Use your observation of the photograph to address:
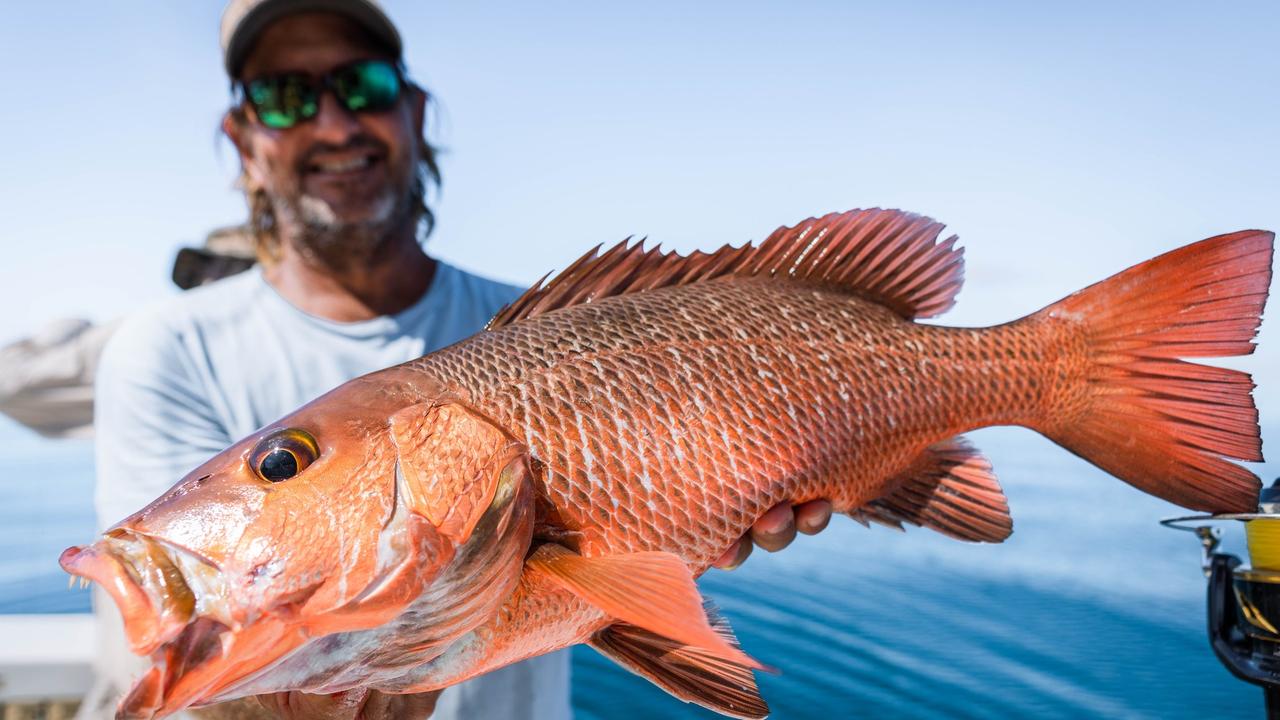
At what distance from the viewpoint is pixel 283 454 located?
1.01m

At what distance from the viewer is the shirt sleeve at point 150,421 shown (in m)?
2.29

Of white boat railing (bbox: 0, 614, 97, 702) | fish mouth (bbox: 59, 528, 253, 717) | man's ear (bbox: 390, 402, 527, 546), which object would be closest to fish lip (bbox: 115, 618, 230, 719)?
fish mouth (bbox: 59, 528, 253, 717)

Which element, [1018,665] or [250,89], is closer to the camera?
[250,89]

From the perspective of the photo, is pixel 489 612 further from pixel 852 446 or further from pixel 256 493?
pixel 852 446

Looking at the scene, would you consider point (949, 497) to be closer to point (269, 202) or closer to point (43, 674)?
point (269, 202)

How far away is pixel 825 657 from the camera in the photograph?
6.02 metres

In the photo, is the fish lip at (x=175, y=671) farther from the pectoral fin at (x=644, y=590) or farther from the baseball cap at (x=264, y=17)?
the baseball cap at (x=264, y=17)

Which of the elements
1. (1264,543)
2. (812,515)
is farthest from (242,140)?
(1264,543)

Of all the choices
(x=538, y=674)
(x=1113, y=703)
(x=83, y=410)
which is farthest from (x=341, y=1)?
(x=83, y=410)

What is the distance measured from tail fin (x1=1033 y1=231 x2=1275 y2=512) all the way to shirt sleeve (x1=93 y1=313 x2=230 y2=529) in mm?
2147

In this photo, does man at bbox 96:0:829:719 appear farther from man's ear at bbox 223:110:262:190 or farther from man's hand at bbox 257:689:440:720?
man's hand at bbox 257:689:440:720

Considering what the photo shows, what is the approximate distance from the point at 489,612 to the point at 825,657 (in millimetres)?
5443

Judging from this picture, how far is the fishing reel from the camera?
1812mm

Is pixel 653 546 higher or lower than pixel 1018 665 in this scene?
higher
